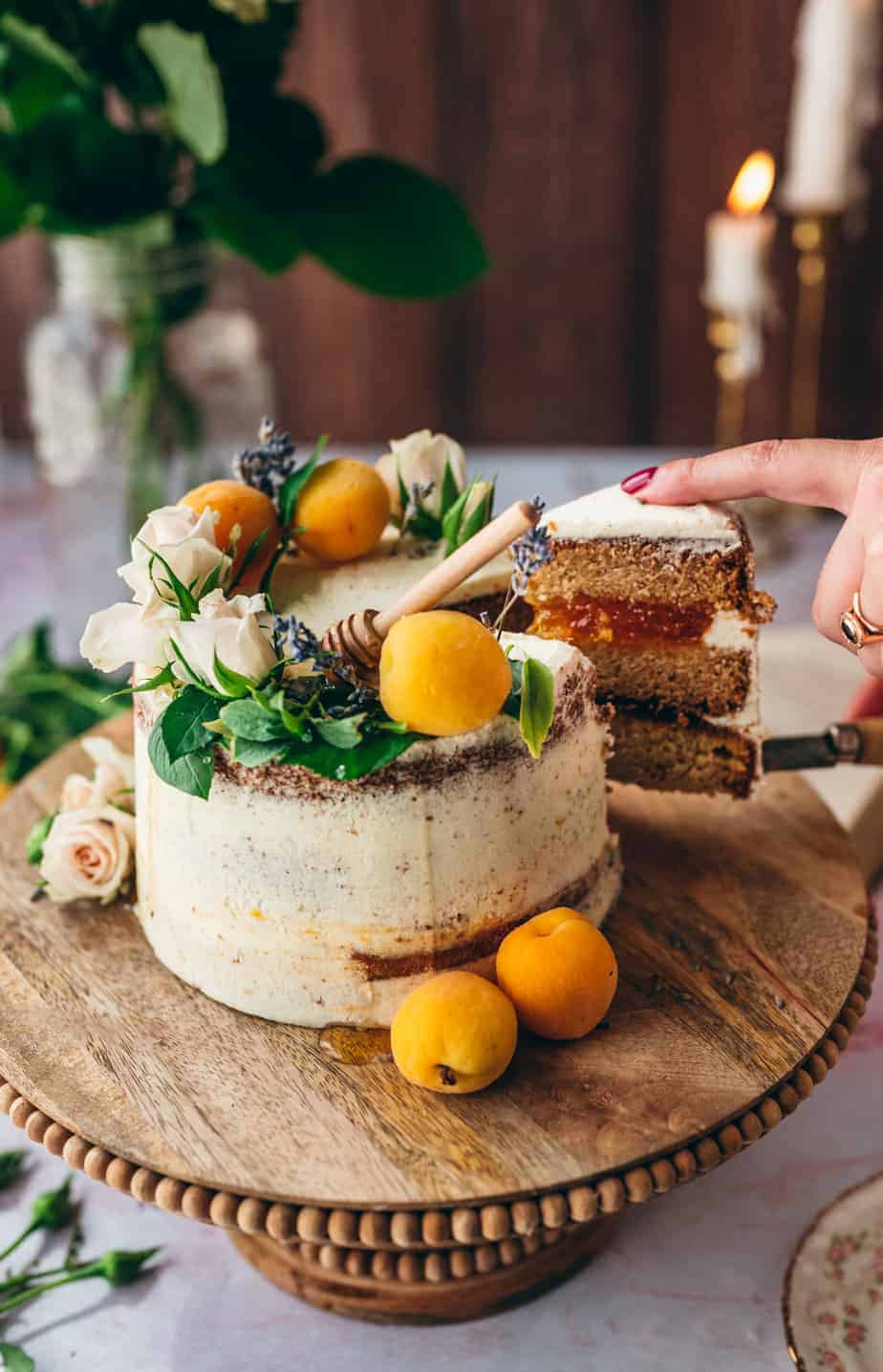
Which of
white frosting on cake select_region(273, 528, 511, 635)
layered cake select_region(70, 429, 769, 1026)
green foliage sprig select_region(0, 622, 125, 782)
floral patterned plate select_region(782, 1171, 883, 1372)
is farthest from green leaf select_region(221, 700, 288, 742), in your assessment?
green foliage sprig select_region(0, 622, 125, 782)

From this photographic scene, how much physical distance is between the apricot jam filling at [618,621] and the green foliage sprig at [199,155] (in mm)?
1027

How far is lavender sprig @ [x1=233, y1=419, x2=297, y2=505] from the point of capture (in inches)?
65.3

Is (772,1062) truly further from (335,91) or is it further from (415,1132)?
(335,91)

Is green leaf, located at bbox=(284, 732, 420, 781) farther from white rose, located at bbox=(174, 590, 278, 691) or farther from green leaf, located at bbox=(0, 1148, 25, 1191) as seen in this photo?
green leaf, located at bbox=(0, 1148, 25, 1191)

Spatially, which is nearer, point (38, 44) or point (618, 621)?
point (618, 621)

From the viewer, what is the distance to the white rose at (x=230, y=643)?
1.33 meters

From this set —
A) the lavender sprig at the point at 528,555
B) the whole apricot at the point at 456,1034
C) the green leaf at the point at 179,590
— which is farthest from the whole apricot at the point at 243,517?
the whole apricot at the point at 456,1034

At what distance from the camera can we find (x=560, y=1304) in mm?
1495

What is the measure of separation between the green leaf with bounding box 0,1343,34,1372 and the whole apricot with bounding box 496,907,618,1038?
0.62 m

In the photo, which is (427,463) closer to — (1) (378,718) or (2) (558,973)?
(1) (378,718)

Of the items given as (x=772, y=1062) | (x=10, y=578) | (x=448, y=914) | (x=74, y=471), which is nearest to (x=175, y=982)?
(x=448, y=914)

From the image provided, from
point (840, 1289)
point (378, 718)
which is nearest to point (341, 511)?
point (378, 718)

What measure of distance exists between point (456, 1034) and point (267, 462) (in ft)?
2.45

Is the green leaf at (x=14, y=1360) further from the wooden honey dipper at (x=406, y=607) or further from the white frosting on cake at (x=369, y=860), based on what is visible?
the wooden honey dipper at (x=406, y=607)
